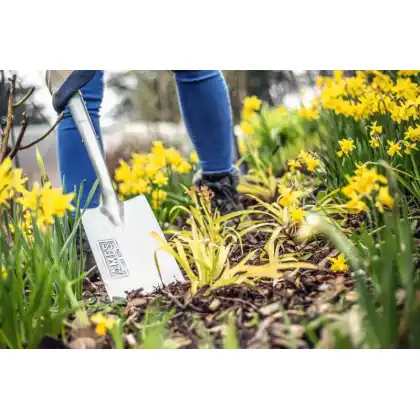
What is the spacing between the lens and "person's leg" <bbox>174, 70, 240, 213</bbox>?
1.75m

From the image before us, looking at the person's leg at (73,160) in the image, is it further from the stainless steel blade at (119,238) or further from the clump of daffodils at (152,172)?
the clump of daffodils at (152,172)

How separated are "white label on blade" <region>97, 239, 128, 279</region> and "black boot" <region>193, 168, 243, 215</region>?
515 millimetres

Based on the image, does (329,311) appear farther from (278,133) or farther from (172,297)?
(278,133)

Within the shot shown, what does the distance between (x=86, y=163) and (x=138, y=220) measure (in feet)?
0.99

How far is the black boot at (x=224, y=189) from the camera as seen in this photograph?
6.08 feet

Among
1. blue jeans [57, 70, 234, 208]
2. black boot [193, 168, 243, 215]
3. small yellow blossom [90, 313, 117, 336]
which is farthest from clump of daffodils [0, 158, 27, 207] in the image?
black boot [193, 168, 243, 215]

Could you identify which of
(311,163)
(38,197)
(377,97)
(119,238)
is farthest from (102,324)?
(377,97)

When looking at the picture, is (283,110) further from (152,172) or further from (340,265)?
(340,265)

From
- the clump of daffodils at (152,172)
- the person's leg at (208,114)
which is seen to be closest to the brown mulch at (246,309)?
the person's leg at (208,114)

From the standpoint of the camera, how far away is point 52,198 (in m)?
1.08

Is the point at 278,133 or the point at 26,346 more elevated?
the point at 278,133
